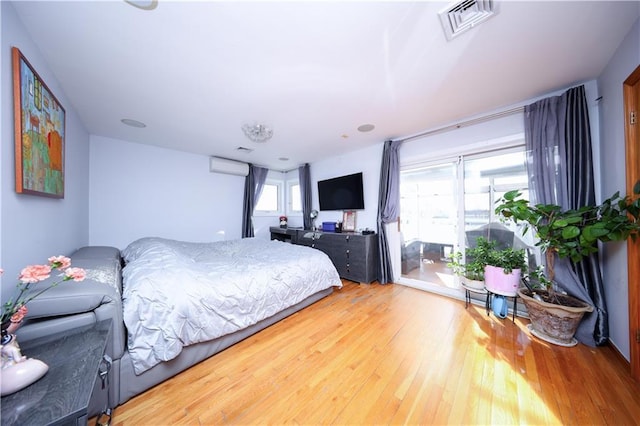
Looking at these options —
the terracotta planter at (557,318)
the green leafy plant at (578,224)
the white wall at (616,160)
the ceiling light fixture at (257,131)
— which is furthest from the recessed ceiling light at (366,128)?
the terracotta planter at (557,318)

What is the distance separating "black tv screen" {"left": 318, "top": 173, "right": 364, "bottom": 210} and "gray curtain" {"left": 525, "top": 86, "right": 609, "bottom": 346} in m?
2.14

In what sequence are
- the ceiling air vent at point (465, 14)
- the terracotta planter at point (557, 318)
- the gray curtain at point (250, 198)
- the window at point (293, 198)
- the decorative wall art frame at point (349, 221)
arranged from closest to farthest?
the ceiling air vent at point (465, 14), the terracotta planter at point (557, 318), the decorative wall art frame at point (349, 221), the gray curtain at point (250, 198), the window at point (293, 198)

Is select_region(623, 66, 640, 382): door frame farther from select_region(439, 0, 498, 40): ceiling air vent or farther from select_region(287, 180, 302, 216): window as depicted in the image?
select_region(287, 180, 302, 216): window

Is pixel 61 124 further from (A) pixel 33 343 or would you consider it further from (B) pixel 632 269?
(B) pixel 632 269

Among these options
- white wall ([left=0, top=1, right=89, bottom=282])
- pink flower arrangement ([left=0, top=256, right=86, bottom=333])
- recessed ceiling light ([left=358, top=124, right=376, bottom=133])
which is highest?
recessed ceiling light ([left=358, top=124, right=376, bottom=133])

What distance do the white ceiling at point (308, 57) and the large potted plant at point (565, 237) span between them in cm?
111

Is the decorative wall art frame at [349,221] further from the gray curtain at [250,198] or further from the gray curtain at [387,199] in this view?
the gray curtain at [250,198]

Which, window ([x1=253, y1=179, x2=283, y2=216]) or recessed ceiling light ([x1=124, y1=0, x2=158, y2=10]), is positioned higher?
recessed ceiling light ([x1=124, y1=0, x2=158, y2=10])

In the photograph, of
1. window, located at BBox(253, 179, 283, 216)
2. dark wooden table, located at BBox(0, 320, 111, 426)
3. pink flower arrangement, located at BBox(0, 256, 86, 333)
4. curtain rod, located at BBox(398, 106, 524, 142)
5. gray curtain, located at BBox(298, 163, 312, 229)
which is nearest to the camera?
dark wooden table, located at BBox(0, 320, 111, 426)

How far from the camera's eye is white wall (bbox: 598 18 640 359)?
1.48 m

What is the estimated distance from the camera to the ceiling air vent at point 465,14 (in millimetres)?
1174

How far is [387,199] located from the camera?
3254 millimetres

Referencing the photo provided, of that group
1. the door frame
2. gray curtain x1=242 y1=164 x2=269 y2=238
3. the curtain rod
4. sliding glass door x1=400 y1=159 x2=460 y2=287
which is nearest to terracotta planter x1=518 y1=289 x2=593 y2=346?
the door frame

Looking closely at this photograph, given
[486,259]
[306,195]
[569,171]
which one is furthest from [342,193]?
[569,171]
